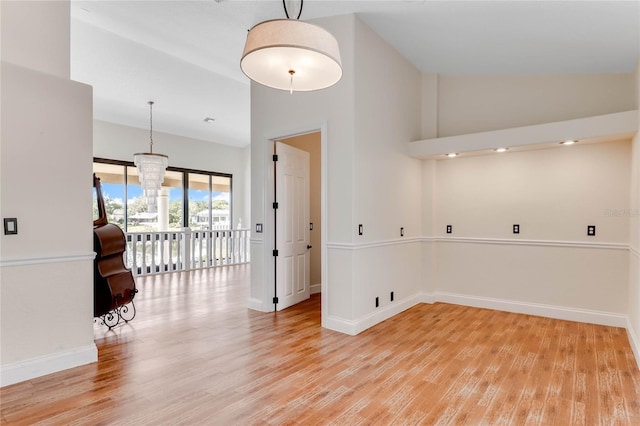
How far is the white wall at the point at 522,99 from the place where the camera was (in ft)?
13.4

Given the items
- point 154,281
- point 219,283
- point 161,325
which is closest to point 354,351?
point 161,325

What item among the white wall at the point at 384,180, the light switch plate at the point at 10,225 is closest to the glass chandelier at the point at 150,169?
the light switch plate at the point at 10,225

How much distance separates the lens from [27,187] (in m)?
2.70

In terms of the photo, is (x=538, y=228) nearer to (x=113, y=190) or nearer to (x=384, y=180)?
(x=384, y=180)

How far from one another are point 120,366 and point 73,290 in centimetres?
75

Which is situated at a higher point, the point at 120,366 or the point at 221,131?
the point at 221,131

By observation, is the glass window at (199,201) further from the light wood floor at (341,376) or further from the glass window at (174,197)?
the light wood floor at (341,376)

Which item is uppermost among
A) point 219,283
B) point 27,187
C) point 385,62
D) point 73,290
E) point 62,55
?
point 385,62

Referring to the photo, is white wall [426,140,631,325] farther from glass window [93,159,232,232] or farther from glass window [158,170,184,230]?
glass window [158,170,184,230]

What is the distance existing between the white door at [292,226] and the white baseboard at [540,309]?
2046mm

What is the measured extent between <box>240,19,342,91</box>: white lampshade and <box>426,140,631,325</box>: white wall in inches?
134

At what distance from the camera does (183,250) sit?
307 inches

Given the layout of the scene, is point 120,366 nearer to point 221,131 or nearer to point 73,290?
point 73,290

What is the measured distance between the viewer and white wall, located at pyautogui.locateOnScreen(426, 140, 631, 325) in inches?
158
